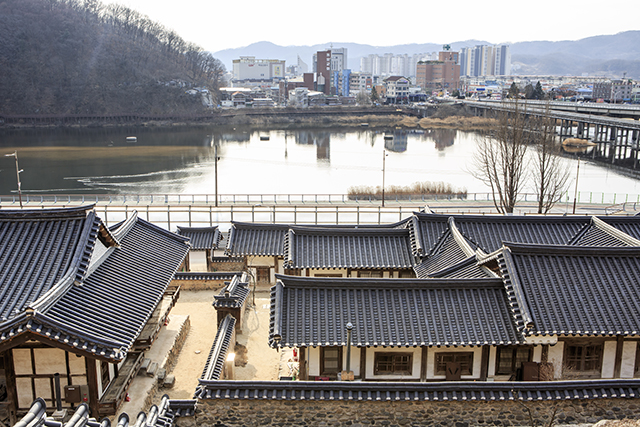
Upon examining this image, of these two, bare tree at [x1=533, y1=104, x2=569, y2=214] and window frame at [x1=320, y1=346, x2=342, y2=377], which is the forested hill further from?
window frame at [x1=320, y1=346, x2=342, y2=377]

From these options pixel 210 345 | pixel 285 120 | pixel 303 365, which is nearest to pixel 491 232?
pixel 303 365

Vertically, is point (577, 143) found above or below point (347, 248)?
below

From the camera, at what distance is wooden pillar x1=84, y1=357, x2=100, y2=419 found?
1004cm

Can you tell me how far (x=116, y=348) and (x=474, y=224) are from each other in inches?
461

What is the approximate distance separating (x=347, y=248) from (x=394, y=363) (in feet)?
20.6

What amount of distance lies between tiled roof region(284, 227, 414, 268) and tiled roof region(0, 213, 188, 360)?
3654mm

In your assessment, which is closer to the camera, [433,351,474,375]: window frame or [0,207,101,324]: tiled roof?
[0,207,101,324]: tiled roof

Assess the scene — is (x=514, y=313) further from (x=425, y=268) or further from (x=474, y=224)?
(x=474, y=224)

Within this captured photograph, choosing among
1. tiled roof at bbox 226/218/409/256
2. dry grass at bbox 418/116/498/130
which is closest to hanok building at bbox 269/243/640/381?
tiled roof at bbox 226/218/409/256

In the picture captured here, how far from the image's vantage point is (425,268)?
15.5 meters

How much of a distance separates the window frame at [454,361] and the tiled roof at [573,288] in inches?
53.9

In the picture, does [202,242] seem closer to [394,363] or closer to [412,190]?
[394,363]

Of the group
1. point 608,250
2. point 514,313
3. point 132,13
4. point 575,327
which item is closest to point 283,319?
point 514,313

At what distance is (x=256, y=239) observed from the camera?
20.9 metres
